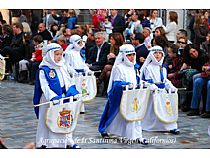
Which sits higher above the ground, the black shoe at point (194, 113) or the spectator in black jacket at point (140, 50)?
the spectator in black jacket at point (140, 50)

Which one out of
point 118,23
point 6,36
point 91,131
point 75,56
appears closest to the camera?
point 91,131

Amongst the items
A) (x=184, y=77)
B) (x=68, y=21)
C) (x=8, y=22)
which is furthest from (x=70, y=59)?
(x=8, y=22)

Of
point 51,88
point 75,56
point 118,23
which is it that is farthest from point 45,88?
point 118,23

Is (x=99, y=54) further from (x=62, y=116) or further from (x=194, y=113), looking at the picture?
(x=62, y=116)

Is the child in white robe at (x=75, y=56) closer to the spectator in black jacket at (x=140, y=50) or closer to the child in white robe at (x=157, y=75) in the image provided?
the spectator in black jacket at (x=140, y=50)

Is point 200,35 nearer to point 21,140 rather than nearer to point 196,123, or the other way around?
point 196,123

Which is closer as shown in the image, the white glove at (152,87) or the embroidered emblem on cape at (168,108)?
the white glove at (152,87)

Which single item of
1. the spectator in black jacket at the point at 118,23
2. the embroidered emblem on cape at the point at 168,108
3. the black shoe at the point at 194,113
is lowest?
the black shoe at the point at 194,113

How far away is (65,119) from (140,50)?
4.74 metres

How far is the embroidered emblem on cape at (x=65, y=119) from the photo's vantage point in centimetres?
999

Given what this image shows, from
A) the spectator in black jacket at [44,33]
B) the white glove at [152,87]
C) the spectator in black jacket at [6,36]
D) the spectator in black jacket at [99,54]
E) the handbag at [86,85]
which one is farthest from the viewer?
the spectator in black jacket at [6,36]

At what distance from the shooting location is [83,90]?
554 inches

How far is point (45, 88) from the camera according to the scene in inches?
398

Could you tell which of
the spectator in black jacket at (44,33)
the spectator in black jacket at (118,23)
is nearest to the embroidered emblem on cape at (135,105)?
the spectator in black jacket at (118,23)
